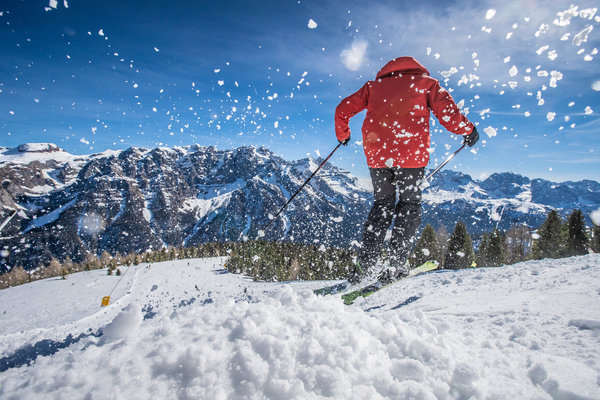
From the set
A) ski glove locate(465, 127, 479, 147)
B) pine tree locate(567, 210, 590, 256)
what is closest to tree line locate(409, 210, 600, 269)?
pine tree locate(567, 210, 590, 256)

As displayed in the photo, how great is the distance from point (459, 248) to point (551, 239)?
361 inches

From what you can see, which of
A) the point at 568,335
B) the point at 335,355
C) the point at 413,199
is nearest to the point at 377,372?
the point at 335,355

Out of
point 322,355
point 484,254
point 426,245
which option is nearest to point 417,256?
point 426,245

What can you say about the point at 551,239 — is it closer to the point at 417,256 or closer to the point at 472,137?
the point at 417,256

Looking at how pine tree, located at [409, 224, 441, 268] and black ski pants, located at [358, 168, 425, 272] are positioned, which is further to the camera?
pine tree, located at [409, 224, 441, 268]

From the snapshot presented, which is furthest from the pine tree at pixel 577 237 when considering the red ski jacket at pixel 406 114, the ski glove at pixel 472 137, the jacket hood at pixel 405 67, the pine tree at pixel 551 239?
the jacket hood at pixel 405 67

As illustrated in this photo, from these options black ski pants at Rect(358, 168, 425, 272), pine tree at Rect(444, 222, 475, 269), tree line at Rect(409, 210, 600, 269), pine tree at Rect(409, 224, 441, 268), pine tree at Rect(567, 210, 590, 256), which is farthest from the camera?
pine tree at Rect(409, 224, 441, 268)

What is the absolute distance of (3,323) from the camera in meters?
10.1

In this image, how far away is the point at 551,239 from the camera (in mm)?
28969

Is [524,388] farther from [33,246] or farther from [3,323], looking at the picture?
[33,246]

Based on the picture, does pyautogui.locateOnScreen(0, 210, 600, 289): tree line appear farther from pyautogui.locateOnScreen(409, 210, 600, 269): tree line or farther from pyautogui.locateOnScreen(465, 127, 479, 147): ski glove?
pyautogui.locateOnScreen(465, 127, 479, 147): ski glove

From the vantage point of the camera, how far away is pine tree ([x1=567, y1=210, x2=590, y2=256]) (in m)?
24.5

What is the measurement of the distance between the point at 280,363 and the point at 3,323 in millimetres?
14422

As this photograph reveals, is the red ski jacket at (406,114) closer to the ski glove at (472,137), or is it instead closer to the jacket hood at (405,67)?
the jacket hood at (405,67)
